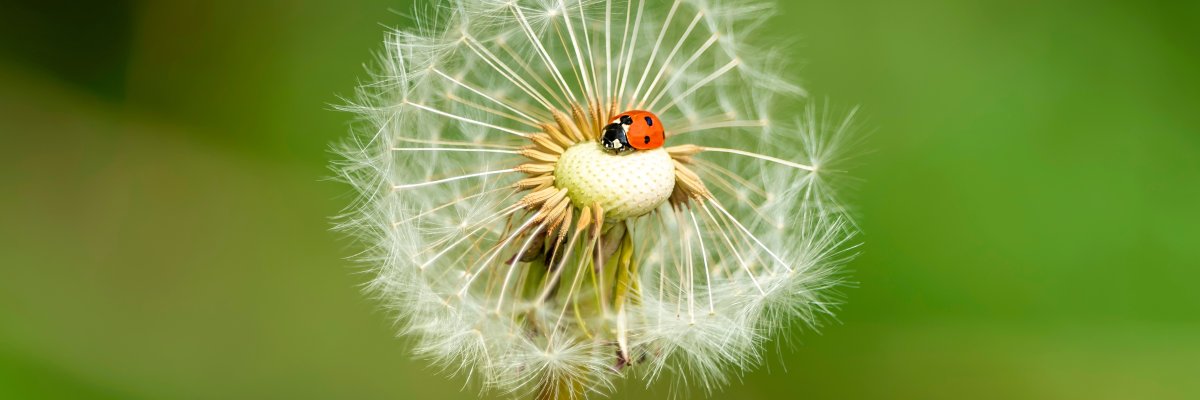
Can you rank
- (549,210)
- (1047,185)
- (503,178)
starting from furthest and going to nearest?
(1047,185) < (503,178) < (549,210)

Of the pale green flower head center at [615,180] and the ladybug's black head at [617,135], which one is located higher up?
the ladybug's black head at [617,135]

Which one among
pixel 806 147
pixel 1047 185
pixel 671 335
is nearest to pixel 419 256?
pixel 671 335

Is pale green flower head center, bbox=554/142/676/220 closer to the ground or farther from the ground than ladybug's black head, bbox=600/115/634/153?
closer to the ground

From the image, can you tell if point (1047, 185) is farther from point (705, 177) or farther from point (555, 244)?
point (555, 244)

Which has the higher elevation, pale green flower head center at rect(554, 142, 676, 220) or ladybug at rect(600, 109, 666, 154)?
ladybug at rect(600, 109, 666, 154)
